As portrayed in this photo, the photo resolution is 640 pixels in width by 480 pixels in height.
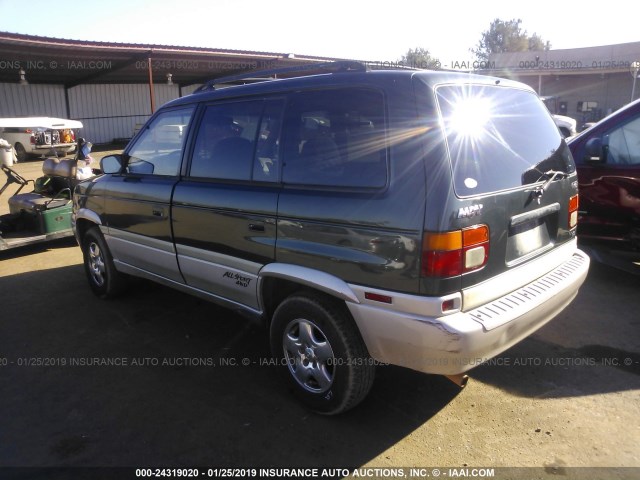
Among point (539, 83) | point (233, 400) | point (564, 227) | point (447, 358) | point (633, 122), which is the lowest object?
point (233, 400)

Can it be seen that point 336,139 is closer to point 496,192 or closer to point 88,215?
point 496,192

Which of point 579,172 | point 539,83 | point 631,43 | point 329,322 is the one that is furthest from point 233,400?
point 631,43

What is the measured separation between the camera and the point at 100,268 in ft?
17.0

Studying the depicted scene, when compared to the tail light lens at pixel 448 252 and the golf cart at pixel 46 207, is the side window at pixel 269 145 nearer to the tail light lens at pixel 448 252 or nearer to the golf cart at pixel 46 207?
the tail light lens at pixel 448 252

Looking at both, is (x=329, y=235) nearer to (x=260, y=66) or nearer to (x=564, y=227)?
(x=564, y=227)

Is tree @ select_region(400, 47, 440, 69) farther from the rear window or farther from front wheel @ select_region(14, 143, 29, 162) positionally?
front wheel @ select_region(14, 143, 29, 162)

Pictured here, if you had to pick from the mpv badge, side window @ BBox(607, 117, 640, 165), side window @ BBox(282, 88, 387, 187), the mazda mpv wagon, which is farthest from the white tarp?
the mpv badge

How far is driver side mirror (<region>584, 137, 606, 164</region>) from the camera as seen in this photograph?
490 centimetres

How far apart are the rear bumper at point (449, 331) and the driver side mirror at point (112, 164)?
296 centimetres

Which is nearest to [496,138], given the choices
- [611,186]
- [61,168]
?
[611,186]

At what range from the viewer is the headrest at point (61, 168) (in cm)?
746

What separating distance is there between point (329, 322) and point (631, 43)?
38.8m

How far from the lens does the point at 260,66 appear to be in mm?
24234

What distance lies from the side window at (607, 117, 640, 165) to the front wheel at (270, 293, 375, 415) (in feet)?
12.2
